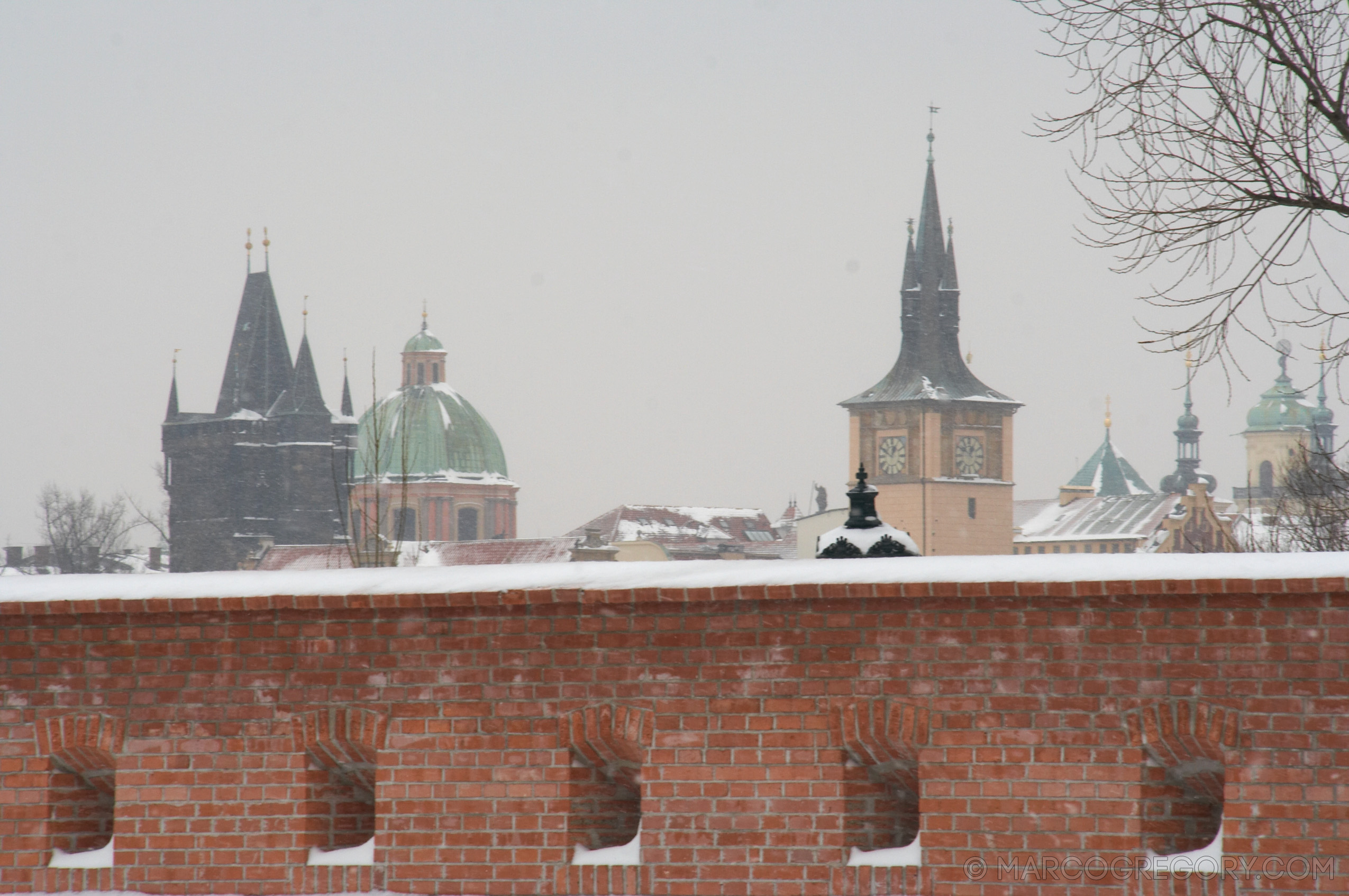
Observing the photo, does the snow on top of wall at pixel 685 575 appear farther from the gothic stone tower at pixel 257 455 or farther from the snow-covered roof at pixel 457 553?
the gothic stone tower at pixel 257 455

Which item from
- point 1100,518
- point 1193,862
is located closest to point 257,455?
point 1100,518

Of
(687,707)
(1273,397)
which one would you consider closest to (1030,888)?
(687,707)

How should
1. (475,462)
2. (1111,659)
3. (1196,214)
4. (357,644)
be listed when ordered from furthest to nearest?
(475,462) → (1196,214) → (357,644) → (1111,659)

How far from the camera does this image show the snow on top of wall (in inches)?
290

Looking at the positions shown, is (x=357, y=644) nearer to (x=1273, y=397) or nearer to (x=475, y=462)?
(x=475, y=462)

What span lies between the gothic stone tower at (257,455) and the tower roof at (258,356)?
39 mm

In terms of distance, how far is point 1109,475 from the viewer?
148 m

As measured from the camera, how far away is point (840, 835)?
7.71 metres

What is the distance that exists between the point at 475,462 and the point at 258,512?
19.3 m

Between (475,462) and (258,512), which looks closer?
(258,512)

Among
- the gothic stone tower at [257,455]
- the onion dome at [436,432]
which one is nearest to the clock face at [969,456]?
the onion dome at [436,432]

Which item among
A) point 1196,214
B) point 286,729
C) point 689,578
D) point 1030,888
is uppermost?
point 1196,214

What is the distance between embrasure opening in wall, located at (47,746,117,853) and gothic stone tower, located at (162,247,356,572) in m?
90.0

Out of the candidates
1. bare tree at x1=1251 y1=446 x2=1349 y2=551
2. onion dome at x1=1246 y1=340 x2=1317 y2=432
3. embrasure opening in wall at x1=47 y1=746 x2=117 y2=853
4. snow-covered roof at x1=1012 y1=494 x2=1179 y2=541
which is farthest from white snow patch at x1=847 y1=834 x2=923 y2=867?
onion dome at x1=1246 y1=340 x2=1317 y2=432
